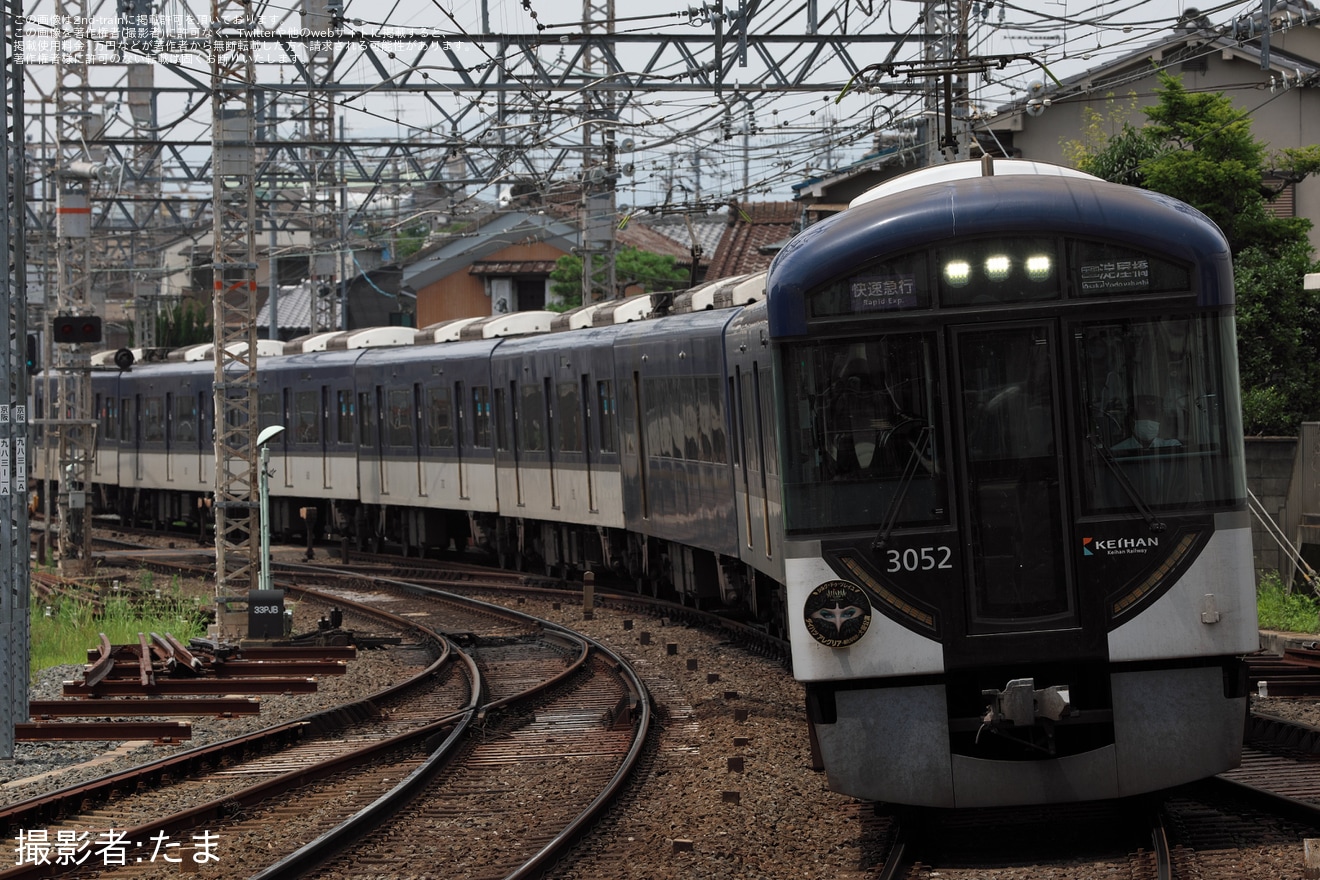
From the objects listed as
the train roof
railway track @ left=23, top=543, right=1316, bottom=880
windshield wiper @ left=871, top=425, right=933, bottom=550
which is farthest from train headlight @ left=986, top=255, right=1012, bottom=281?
railway track @ left=23, top=543, right=1316, bottom=880

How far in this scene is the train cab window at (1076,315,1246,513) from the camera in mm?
7098

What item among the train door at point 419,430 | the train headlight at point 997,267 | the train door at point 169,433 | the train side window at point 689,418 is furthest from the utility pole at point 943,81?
the train door at point 169,433

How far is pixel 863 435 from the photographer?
23.7 feet

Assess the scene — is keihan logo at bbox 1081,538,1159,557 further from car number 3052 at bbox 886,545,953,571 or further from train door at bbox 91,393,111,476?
train door at bbox 91,393,111,476

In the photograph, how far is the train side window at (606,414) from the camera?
59.6 feet

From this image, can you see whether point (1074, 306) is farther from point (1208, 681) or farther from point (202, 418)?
point (202, 418)

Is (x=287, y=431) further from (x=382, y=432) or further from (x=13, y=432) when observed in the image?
(x=13, y=432)

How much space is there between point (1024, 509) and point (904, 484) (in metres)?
0.48

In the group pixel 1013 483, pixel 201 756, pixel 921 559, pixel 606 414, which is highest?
pixel 606 414

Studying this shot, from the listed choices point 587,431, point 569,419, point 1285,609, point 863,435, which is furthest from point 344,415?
point 863,435

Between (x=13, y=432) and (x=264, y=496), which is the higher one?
(x=13, y=432)

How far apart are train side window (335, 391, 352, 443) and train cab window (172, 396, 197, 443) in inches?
168

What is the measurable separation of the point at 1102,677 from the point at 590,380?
39.3ft

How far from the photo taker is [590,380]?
18.8m
